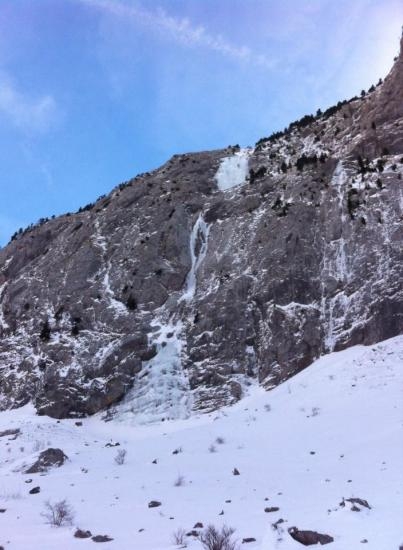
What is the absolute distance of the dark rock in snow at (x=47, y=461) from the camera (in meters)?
16.4

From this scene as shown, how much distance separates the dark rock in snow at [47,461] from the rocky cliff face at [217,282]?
10.3 m

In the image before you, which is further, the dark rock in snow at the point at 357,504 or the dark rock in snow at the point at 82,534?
the dark rock in snow at the point at 82,534

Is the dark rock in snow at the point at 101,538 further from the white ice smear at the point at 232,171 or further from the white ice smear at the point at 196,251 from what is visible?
the white ice smear at the point at 232,171

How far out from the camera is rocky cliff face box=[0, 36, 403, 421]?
27672mm

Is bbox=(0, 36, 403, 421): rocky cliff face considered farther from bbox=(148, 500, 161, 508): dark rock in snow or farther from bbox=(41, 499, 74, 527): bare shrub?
bbox=(41, 499, 74, 527): bare shrub

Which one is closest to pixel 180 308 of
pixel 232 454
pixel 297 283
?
pixel 297 283

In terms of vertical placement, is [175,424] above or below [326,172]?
below

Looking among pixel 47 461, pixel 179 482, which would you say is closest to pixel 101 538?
pixel 179 482

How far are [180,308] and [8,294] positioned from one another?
53.2ft

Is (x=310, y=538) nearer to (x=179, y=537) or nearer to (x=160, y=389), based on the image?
(x=179, y=537)

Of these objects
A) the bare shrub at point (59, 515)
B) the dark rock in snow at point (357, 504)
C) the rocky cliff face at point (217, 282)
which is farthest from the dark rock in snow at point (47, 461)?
the dark rock in snow at point (357, 504)

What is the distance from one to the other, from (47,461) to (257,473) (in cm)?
837

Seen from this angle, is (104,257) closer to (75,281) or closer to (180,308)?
(75,281)

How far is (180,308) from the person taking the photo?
33.6 meters
